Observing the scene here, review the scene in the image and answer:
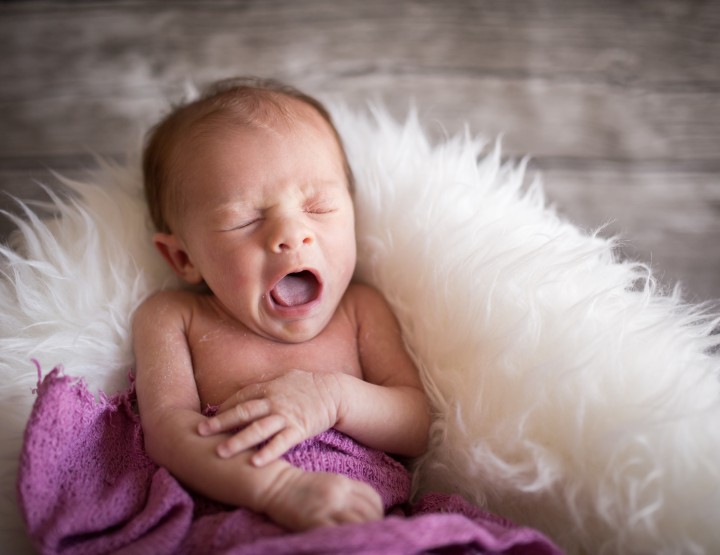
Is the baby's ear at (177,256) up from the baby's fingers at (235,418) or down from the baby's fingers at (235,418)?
up

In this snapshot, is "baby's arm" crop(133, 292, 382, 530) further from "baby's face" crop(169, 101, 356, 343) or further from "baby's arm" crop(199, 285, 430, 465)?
"baby's face" crop(169, 101, 356, 343)

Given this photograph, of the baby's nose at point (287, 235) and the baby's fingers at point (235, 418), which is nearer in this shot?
the baby's fingers at point (235, 418)

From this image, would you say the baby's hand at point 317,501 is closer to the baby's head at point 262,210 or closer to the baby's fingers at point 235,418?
the baby's fingers at point 235,418

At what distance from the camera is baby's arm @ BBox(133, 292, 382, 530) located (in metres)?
0.82

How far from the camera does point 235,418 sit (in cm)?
91

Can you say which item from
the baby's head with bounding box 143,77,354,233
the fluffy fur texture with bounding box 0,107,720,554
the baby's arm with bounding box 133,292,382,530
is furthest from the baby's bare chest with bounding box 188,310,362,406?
the baby's head with bounding box 143,77,354,233

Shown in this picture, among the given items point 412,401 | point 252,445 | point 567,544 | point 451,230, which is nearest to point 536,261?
point 451,230

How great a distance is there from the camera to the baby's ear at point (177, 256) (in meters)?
1.16

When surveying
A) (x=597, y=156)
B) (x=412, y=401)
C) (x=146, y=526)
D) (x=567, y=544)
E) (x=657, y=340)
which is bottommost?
(x=146, y=526)

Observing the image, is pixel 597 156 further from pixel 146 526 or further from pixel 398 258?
pixel 146 526

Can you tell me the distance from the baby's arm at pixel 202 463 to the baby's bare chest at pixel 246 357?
0.03m

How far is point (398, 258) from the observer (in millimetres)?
1191

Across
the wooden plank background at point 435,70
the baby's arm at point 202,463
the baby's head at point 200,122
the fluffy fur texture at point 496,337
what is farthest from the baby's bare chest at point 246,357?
the wooden plank background at point 435,70

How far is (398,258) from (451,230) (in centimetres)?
12
